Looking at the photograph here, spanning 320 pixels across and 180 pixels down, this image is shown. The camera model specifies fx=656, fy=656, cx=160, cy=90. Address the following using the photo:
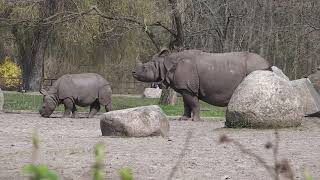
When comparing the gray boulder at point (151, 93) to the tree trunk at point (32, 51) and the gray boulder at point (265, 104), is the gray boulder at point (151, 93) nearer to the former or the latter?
the tree trunk at point (32, 51)

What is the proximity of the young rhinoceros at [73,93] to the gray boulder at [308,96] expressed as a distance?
6.06 metres

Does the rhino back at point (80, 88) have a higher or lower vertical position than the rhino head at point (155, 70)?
lower

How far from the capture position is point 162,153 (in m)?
9.12

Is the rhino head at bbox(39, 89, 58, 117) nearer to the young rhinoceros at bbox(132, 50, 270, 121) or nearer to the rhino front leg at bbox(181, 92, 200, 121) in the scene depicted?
the young rhinoceros at bbox(132, 50, 270, 121)

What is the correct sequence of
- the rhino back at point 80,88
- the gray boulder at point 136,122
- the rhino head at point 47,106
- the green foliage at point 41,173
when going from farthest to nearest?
the rhino back at point 80,88, the rhino head at point 47,106, the gray boulder at point 136,122, the green foliage at point 41,173

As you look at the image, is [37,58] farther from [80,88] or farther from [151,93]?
[80,88]

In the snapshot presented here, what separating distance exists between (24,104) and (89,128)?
34.9 feet

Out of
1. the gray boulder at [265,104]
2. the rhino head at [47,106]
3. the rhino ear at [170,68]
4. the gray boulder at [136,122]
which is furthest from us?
the rhino head at [47,106]

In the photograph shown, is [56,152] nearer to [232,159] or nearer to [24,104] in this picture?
[232,159]

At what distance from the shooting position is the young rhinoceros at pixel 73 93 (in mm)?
Answer: 18469

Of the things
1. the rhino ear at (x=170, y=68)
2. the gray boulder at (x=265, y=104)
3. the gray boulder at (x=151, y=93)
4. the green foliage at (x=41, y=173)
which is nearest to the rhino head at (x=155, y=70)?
the rhino ear at (x=170, y=68)

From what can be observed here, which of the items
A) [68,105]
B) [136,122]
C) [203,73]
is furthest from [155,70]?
[136,122]

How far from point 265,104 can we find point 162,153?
14.2 ft

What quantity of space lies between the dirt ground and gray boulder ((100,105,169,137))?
230 millimetres
